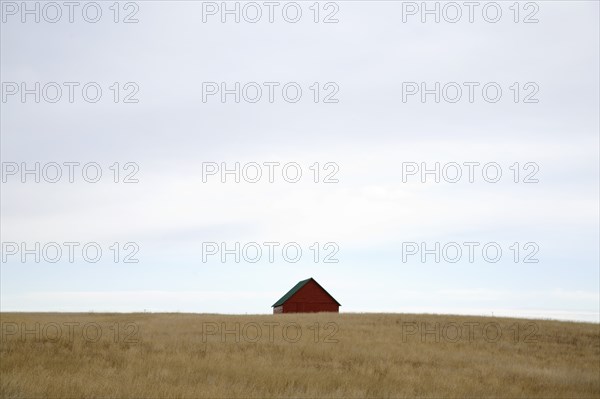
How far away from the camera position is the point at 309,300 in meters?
57.2

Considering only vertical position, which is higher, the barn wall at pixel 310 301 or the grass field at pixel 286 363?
the grass field at pixel 286 363

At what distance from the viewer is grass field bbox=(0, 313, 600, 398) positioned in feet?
44.4

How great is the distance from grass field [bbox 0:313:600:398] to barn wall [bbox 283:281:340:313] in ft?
78.0

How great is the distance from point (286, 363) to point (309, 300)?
1538 inches

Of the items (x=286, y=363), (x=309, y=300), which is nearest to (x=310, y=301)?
(x=309, y=300)

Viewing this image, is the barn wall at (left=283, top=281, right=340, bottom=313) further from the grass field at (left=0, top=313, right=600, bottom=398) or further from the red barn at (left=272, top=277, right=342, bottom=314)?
the grass field at (left=0, top=313, right=600, bottom=398)

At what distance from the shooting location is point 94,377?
14055 mm

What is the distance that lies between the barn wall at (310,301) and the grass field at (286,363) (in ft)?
78.0

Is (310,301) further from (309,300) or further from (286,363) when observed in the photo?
(286,363)

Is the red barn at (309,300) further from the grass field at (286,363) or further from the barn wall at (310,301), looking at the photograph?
the grass field at (286,363)

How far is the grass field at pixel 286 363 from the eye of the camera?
13.5 m

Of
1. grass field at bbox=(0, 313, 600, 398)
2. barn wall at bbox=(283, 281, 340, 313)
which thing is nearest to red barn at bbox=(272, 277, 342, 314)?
barn wall at bbox=(283, 281, 340, 313)

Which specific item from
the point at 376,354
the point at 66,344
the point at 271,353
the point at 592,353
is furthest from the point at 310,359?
the point at 592,353

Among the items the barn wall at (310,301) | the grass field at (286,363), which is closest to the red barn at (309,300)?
the barn wall at (310,301)
